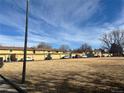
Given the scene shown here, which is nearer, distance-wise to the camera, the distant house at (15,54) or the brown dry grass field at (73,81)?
the brown dry grass field at (73,81)

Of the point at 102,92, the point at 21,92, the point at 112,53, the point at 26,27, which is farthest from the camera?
the point at 112,53

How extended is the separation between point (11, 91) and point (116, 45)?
123105mm

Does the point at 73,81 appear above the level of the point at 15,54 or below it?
below

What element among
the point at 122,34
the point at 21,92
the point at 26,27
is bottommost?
the point at 21,92

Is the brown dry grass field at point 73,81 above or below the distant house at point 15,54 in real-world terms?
below

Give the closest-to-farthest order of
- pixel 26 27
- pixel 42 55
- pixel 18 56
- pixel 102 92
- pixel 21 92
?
pixel 102 92 < pixel 21 92 < pixel 26 27 < pixel 18 56 < pixel 42 55

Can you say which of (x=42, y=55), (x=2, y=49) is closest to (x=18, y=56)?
(x=2, y=49)

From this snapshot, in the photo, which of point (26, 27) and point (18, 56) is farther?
point (18, 56)

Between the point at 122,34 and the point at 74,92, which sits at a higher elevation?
the point at 122,34

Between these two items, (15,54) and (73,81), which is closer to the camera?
(73,81)

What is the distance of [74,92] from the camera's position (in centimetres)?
1038

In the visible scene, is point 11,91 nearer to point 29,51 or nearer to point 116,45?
point 29,51

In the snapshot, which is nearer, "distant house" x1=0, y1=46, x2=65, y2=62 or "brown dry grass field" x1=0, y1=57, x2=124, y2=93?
"brown dry grass field" x1=0, y1=57, x2=124, y2=93

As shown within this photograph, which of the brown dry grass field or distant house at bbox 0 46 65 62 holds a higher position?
distant house at bbox 0 46 65 62
